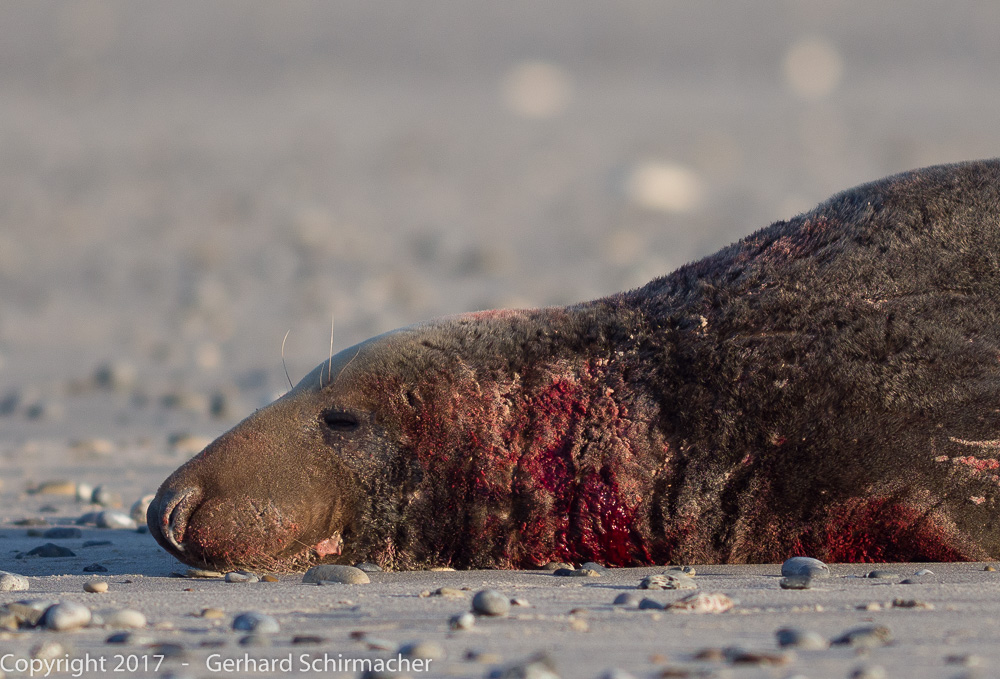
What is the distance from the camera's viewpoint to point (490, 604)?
396 centimetres

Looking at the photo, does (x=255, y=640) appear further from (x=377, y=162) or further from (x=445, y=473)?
(x=377, y=162)

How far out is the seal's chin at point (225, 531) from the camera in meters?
5.01

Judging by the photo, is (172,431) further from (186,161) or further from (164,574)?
(186,161)

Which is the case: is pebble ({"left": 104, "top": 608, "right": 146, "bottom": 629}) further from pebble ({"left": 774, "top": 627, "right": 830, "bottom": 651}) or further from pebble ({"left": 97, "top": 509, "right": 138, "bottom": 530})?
pebble ({"left": 97, "top": 509, "right": 138, "bottom": 530})

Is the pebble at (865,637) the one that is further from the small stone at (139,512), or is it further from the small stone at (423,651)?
the small stone at (139,512)

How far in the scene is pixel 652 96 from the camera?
2797cm

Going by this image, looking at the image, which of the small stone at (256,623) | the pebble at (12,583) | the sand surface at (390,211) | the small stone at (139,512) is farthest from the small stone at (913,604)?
the small stone at (139,512)

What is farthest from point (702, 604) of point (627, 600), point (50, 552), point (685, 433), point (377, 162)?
point (377, 162)

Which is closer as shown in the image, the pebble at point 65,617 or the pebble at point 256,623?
the pebble at point 256,623

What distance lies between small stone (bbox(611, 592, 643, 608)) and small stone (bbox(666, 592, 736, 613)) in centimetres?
16

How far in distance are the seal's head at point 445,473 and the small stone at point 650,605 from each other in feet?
2.92

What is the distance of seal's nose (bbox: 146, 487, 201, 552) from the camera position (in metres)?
5.02

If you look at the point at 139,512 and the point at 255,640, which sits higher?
the point at 139,512

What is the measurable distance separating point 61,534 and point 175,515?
5.88ft
